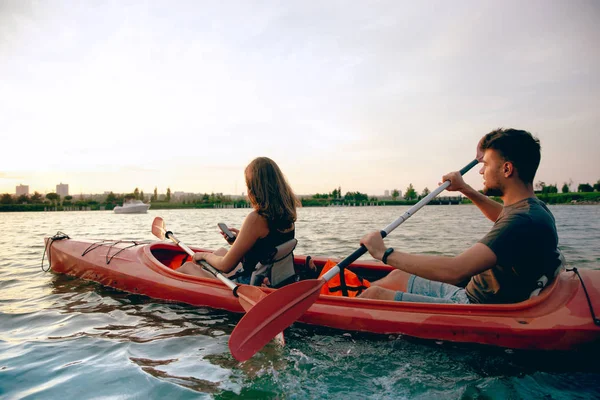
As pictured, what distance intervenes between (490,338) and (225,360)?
2.18 meters

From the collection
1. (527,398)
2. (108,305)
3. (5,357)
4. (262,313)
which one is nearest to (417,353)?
(527,398)

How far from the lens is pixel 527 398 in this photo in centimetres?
239

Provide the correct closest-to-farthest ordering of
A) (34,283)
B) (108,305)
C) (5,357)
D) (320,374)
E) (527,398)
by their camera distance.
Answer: (527,398) → (320,374) → (5,357) → (108,305) → (34,283)

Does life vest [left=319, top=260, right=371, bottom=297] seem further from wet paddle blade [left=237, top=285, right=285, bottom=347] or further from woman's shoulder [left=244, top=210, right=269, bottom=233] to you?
woman's shoulder [left=244, top=210, right=269, bottom=233]

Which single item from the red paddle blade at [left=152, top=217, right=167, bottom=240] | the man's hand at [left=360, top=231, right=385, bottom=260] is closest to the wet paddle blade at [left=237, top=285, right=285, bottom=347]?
the man's hand at [left=360, top=231, right=385, bottom=260]

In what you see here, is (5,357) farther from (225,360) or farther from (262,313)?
(262,313)

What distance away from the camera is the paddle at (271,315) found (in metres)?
2.84

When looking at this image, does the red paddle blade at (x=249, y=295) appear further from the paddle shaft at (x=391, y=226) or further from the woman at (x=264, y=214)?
the paddle shaft at (x=391, y=226)

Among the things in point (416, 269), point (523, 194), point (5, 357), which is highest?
point (523, 194)

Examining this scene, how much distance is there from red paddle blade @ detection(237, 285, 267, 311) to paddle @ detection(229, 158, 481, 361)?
0.39 meters

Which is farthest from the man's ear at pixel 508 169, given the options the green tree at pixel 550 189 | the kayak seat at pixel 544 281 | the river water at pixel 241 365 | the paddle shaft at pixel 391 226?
the green tree at pixel 550 189

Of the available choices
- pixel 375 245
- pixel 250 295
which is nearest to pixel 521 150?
pixel 375 245

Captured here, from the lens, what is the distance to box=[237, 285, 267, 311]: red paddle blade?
3441mm

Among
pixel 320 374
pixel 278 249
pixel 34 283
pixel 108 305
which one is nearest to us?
pixel 320 374
